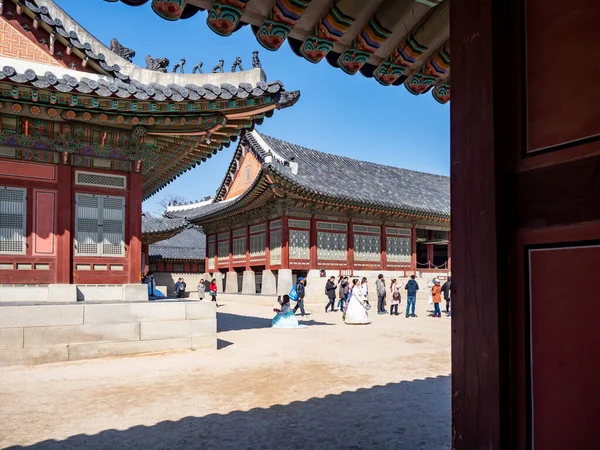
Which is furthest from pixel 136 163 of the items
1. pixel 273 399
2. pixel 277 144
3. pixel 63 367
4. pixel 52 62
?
pixel 277 144

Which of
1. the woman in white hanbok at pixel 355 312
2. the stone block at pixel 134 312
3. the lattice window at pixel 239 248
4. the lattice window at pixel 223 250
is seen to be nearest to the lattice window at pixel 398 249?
the lattice window at pixel 239 248

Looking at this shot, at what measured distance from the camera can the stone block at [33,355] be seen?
784 centimetres

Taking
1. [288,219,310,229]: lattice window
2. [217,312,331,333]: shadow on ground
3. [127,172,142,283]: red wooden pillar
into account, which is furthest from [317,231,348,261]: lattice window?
[127,172,142,283]: red wooden pillar

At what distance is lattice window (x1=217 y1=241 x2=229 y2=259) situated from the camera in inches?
1251

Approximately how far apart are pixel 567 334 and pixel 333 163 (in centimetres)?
3105

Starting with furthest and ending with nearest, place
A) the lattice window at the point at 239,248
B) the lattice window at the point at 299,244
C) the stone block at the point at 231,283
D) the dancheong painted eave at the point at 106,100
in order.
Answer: the stone block at the point at 231,283
the lattice window at the point at 239,248
the lattice window at the point at 299,244
the dancheong painted eave at the point at 106,100

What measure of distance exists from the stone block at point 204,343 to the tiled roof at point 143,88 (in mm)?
4806

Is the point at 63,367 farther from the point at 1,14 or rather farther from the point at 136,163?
the point at 1,14

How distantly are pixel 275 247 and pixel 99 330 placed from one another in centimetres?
1743

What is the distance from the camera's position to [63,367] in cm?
791

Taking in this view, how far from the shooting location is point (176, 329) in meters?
9.43

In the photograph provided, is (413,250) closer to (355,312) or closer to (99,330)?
(355,312)

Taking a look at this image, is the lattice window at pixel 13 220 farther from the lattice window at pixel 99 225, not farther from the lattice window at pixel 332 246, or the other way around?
the lattice window at pixel 332 246

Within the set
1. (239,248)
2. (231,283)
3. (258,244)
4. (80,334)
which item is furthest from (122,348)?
(231,283)
